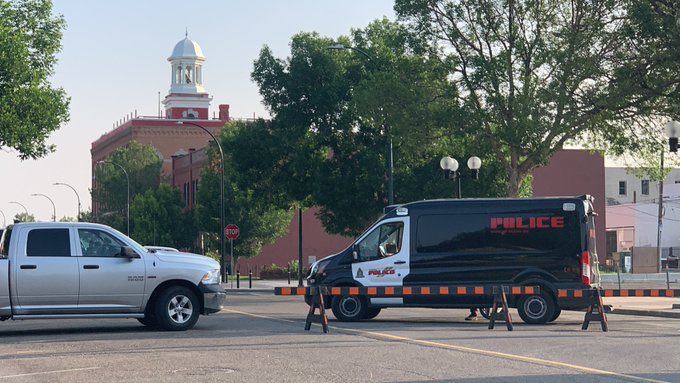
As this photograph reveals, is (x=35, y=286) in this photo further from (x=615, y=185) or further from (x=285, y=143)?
(x=615, y=185)

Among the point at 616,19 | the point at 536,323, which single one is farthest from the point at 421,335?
the point at 616,19

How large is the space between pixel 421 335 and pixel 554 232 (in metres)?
4.92

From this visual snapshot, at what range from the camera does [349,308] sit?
24.8 meters

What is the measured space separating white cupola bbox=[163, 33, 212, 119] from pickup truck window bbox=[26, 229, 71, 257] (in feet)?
385

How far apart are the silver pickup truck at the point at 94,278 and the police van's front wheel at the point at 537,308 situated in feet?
20.1

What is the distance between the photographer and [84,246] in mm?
21297

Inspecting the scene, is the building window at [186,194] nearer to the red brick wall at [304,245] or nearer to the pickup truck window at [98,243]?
the red brick wall at [304,245]

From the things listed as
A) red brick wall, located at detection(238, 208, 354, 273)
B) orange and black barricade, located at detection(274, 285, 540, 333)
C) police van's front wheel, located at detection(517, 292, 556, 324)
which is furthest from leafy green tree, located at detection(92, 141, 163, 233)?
police van's front wheel, located at detection(517, 292, 556, 324)

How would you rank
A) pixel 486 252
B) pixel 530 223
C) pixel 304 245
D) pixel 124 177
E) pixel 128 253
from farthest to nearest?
pixel 124 177
pixel 304 245
pixel 486 252
pixel 530 223
pixel 128 253

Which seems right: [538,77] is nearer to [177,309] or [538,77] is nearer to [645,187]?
[177,309]

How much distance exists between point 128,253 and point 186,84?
123 metres

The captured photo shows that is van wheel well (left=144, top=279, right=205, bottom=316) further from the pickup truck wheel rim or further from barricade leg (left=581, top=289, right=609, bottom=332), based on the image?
barricade leg (left=581, top=289, right=609, bottom=332)

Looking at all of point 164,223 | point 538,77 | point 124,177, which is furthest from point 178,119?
point 538,77

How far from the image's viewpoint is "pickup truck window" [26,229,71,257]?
69.1ft
